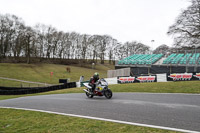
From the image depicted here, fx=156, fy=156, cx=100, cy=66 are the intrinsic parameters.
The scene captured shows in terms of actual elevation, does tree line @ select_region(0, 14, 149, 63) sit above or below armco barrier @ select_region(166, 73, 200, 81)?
above

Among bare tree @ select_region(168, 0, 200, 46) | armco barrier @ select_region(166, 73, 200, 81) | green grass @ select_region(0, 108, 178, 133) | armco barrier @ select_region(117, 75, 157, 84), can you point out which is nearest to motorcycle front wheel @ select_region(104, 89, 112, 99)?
green grass @ select_region(0, 108, 178, 133)

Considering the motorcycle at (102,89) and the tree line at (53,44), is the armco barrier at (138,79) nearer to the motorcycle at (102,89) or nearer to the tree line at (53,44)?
the motorcycle at (102,89)

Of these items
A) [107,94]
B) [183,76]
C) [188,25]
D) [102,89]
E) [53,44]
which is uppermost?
[53,44]

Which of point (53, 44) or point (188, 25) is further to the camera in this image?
point (53, 44)

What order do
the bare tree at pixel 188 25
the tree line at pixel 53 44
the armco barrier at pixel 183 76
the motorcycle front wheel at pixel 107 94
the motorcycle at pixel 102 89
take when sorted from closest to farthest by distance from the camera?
the motorcycle at pixel 102 89, the motorcycle front wheel at pixel 107 94, the armco barrier at pixel 183 76, the bare tree at pixel 188 25, the tree line at pixel 53 44

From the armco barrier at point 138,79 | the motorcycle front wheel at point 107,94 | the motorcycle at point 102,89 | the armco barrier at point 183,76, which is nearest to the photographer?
the motorcycle at point 102,89

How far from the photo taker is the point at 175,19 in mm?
26016

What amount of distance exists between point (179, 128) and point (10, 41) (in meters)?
64.7

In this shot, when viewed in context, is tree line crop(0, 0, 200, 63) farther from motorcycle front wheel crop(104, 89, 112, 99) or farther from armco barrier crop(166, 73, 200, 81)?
motorcycle front wheel crop(104, 89, 112, 99)

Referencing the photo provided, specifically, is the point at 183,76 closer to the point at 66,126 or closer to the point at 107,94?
the point at 107,94

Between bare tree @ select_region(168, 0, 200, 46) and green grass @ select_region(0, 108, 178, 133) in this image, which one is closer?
green grass @ select_region(0, 108, 178, 133)

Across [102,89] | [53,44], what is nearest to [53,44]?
[53,44]

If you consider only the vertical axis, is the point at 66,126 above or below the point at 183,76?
below

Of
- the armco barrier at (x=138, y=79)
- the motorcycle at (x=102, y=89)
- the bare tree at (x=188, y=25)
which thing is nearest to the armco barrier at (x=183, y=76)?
the armco barrier at (x=138, y=79)
